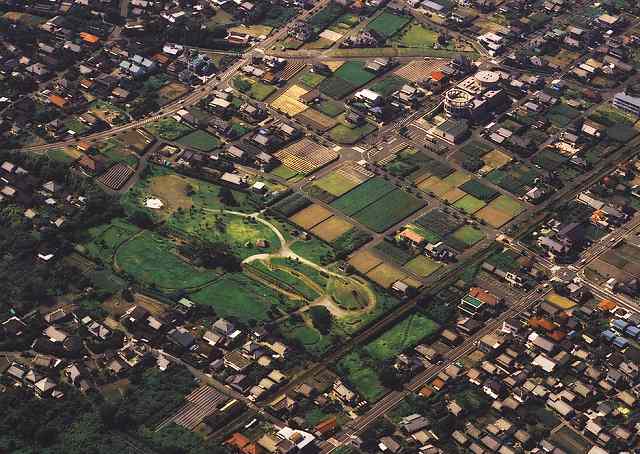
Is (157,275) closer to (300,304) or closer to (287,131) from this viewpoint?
(300,304)

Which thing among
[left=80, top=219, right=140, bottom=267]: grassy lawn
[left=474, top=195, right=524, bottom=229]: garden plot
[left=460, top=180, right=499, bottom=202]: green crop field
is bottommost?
[left=80, top=219, right=140, bottom=267]: grassy lawn

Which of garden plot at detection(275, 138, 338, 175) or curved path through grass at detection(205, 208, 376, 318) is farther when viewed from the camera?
garden plot at detection(275, 138, 338, 175)

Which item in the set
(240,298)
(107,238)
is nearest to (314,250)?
(240,298)

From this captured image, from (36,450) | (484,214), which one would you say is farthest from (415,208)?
(36,450)

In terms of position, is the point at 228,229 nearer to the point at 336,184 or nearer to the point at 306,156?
the point at 336,184

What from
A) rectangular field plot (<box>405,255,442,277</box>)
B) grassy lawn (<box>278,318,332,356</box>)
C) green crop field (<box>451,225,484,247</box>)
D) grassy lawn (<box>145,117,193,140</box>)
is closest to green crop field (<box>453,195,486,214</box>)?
green crop field (<box>451,225,484,247</box>)

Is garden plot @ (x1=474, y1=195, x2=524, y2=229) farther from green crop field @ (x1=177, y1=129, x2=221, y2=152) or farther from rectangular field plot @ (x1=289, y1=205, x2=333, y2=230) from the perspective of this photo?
green crop field @ (x1=177, y1=129, x2=221, y2=152)
